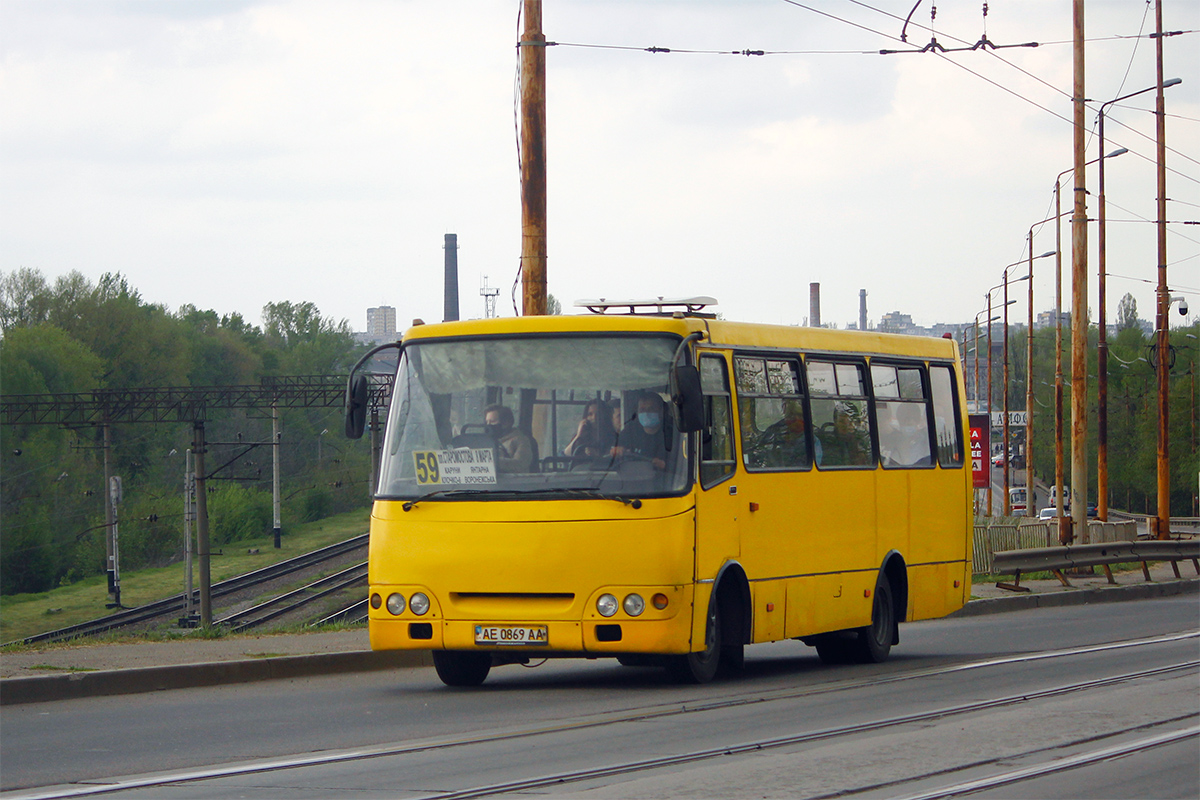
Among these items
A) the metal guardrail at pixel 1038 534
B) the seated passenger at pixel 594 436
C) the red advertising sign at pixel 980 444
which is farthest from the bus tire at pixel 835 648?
the metal guardrail at pixel 1038 534

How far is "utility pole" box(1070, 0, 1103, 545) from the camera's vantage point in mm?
32594

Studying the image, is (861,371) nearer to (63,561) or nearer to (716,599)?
(716,599)

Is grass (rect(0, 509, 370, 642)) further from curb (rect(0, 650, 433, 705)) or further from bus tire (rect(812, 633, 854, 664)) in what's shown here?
bus tire (rect(812, 633, 854, 664))

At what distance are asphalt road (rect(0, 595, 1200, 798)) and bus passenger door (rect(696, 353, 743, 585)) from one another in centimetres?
107

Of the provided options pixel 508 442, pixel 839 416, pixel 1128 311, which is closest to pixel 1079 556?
pixel 839 416

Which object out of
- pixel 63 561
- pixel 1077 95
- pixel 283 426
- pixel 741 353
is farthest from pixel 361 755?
pixel 283 426

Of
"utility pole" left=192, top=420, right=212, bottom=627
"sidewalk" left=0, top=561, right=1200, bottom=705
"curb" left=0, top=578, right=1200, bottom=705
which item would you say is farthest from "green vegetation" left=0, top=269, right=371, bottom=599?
"curb" left=0, top=578, right=1200, bottom=705

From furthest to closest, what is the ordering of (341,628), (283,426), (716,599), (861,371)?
1. (283,426)
2. (341,628)
3. (861,371)
4. (716,599)

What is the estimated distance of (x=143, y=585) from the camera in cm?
6247

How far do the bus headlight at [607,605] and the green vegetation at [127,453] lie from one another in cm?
4418

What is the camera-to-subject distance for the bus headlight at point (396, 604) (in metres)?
12.3

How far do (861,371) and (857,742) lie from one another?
6.86 metres

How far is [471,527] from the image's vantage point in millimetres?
12164

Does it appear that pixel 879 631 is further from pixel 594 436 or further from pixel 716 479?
pixel 594 436
